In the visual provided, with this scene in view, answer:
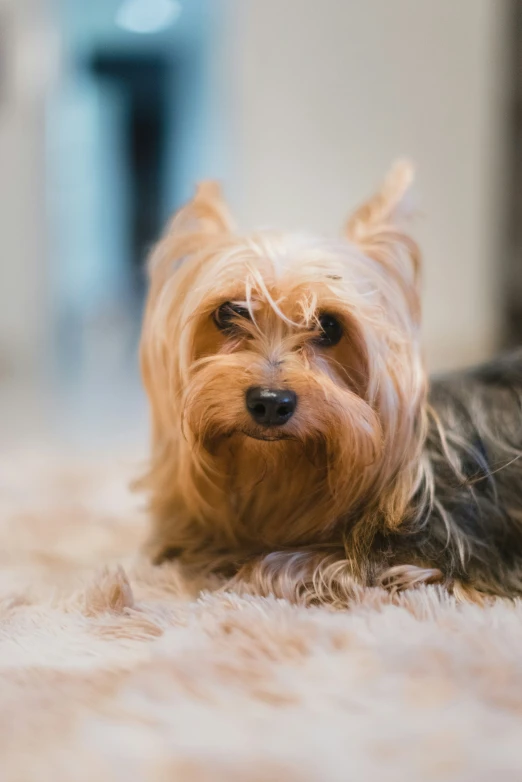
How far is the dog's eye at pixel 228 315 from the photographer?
1.14 metres

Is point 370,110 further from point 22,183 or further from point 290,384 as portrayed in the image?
point 290,384

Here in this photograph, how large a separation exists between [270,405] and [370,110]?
161 inches

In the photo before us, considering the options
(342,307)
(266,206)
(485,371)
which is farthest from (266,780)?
(266,206)

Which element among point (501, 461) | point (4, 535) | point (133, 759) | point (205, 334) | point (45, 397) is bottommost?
point (45, 397)

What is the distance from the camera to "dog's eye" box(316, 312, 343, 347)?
112 cm

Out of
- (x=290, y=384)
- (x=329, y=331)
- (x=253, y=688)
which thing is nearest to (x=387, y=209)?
(x=329, y=331)

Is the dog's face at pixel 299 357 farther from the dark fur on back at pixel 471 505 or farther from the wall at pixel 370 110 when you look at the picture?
the wall at pixel 370 110

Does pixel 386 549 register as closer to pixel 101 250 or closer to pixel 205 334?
pixel 205 334

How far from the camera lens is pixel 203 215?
128 cm

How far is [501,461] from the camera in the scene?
1171 millimetres

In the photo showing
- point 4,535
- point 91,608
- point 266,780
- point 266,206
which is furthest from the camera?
point 266,206

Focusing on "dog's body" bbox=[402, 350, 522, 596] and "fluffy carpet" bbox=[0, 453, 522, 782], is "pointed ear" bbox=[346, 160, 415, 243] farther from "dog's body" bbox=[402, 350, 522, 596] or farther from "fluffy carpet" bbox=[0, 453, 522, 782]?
"fluffy carpet" bbox=[0, 453, 522, 782]

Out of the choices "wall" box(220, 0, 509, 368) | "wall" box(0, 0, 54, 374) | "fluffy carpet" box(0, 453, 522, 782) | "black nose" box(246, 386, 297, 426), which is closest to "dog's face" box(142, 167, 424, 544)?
"black nose" box(246, 386, 297, 426)

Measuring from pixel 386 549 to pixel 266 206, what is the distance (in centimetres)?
385
